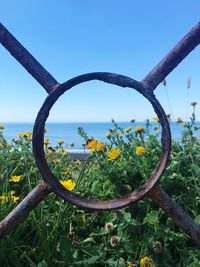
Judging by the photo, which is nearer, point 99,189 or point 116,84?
point 116,84

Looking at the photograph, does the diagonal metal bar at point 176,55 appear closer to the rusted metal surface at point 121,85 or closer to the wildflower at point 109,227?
the rusted metal surface at point 121,85

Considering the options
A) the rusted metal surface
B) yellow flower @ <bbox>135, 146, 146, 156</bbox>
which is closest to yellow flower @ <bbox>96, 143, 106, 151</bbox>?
yellow flower @ <bbox>135, 146, 146, 156</bbox>

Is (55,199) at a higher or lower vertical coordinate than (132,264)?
higher

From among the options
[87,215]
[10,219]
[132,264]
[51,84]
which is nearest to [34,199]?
[10,219]

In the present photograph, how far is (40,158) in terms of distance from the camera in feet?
4.25

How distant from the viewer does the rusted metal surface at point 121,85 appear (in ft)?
4.15

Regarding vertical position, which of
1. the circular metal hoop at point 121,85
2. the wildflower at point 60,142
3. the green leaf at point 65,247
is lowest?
the green leaf at point 65,247

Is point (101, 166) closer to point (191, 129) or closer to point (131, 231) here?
point (131, 231)

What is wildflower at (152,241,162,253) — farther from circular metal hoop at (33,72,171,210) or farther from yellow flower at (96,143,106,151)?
yellow flower at (96,143,106,151)

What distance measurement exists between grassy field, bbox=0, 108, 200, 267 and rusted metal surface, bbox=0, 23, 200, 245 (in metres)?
0.31

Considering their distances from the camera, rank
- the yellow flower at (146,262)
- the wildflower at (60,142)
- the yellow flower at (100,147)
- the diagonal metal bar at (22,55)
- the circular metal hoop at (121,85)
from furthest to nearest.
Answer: the wildflower at (60,142), the yellow flower at (100,147), the yellow flower at (146,262), the diagonal metal bar at (22,55), the circular metal hoop at (121,85)

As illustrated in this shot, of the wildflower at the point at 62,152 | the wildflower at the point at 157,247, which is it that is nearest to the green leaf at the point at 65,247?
the wildflower at the point at 157,247

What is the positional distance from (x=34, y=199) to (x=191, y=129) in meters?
1.18

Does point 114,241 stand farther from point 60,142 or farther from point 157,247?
point 60,142
